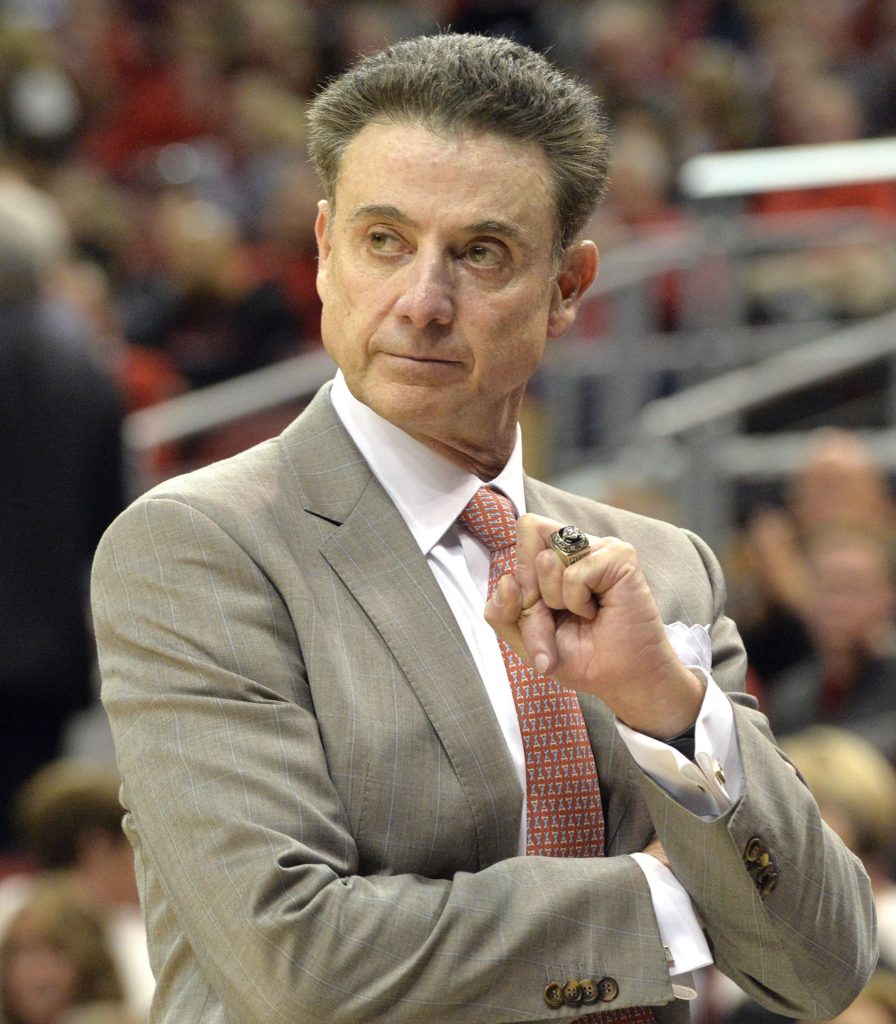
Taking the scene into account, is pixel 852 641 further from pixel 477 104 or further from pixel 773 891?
pixel 477 104

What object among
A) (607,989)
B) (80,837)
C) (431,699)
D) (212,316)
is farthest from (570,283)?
(212,316)

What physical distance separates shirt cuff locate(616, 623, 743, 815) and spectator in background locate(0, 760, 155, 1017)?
2.83 meters

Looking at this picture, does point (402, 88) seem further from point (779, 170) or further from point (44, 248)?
point (779, 170)

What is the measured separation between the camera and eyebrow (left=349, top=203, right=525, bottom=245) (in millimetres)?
2033

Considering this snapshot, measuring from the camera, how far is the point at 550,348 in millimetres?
6098

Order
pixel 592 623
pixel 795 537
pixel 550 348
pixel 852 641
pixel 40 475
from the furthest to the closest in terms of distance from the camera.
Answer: pixel 550 348, pixel 795 537, pixel 852 641, pixel 40 475, pixel 592 623

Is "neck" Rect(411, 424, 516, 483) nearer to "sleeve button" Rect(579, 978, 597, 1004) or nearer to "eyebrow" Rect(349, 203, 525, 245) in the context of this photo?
"eyebrow" Rect(349, 203, 525, 245)

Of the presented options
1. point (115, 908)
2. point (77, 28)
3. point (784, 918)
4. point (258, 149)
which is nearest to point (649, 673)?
point (784, 918)

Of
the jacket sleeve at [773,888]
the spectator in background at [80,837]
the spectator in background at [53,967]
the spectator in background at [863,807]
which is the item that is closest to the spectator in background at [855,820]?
the spectator in background at [863,807]

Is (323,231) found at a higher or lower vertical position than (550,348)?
higher

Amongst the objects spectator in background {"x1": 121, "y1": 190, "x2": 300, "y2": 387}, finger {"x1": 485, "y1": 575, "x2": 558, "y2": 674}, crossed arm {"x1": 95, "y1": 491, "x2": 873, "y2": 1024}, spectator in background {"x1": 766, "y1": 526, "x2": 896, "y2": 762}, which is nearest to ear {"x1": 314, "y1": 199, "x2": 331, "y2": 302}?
crossed arm {"x1": 95, "y1": 491, "x2": 873, "y2": 1024}

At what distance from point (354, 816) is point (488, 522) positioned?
1.36 ft

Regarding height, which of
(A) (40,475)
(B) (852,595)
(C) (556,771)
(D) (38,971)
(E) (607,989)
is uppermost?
(C) (556,771)

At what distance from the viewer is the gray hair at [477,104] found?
2.05m
